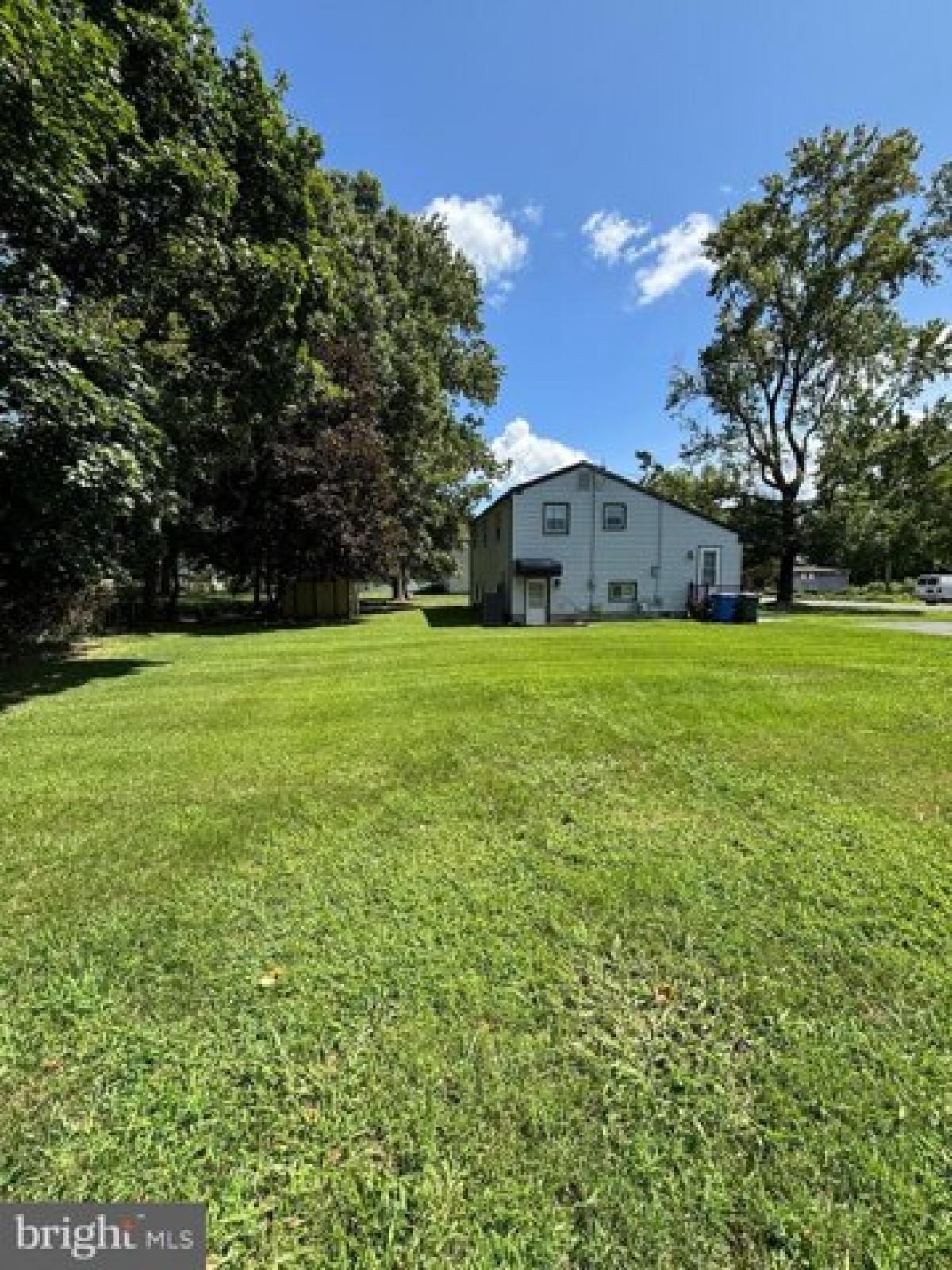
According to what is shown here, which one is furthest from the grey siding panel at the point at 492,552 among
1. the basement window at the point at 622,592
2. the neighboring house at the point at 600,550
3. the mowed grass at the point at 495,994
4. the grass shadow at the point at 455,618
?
the mowed grass at the point at 495,994

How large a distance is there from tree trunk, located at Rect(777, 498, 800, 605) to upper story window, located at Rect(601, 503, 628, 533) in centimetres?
1307

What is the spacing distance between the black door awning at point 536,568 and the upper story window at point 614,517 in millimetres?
2622

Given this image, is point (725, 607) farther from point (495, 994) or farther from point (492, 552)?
point (495, 994)

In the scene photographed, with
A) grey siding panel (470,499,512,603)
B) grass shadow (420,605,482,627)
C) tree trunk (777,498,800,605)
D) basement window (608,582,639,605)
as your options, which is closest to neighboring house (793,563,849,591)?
tree trunk (777,498,800,605)

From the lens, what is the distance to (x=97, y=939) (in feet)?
9.39

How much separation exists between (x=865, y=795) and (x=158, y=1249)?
4.58 meters

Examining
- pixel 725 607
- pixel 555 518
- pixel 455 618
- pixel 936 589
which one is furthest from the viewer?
pixel 936 589

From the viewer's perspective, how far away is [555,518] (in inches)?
846

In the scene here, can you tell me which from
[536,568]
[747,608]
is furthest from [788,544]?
[536,568]

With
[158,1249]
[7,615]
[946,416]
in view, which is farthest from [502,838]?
[946,416]

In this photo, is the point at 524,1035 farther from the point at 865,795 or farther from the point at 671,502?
the point at 671,502

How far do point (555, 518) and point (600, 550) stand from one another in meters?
2.05

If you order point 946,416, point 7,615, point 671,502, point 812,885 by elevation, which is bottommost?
point 812,885

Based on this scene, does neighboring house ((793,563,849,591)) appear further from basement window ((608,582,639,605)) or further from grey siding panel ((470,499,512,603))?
basement window ((608,582,639,605))
